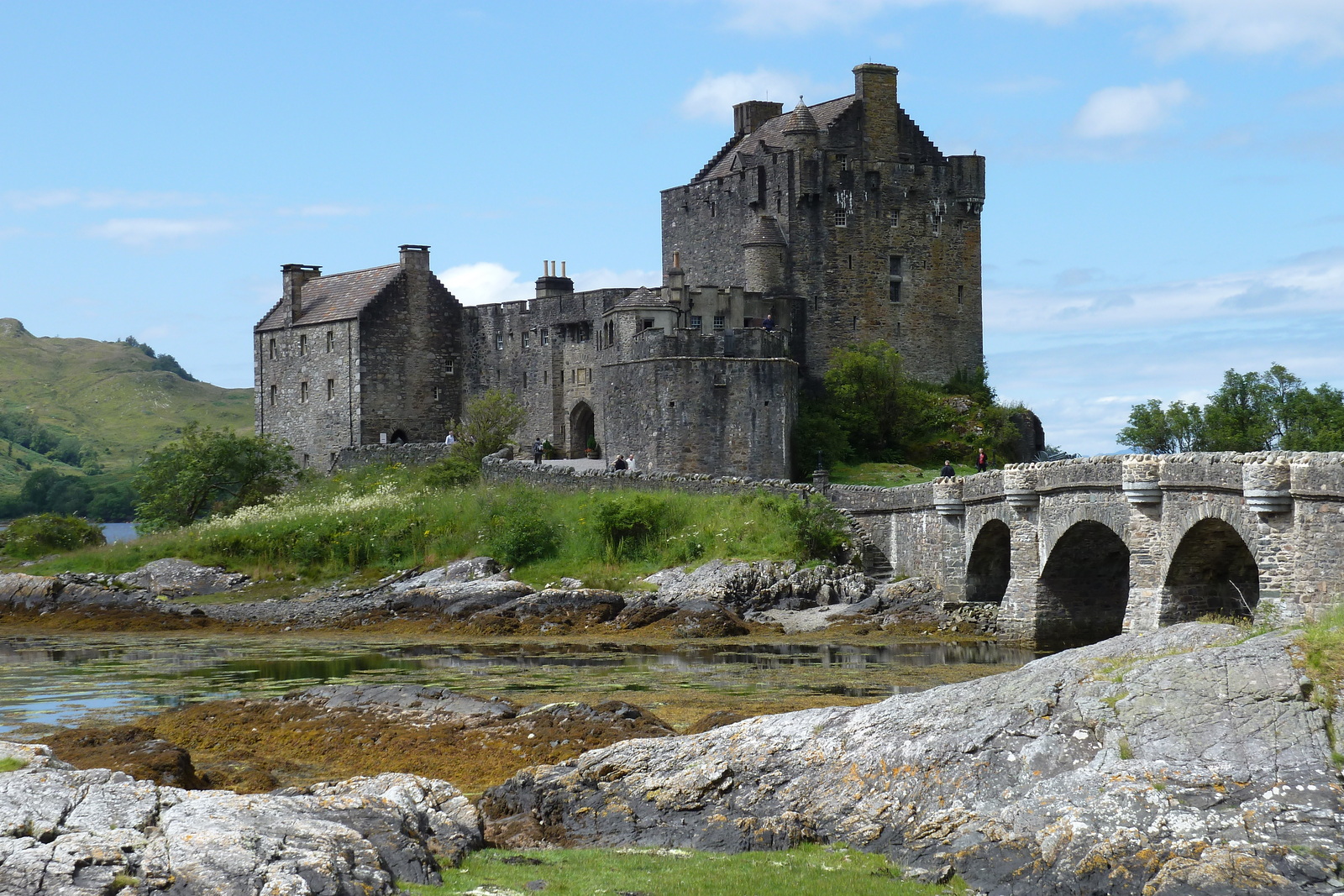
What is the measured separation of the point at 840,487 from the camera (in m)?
44.3

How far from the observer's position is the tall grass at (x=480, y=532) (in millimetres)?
43969

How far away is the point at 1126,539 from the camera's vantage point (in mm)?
30438

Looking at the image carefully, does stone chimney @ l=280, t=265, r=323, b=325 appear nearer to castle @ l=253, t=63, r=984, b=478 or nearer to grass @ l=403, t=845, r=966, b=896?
castle @ l=253, t=63, r=984, b=478

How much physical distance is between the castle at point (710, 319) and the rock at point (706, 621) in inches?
548

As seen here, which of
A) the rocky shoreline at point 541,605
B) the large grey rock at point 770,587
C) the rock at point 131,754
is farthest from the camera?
the large grey rock at point 770,587

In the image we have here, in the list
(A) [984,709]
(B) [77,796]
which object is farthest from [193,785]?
(A) [984,709]

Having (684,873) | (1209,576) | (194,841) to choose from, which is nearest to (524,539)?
(1209,576)

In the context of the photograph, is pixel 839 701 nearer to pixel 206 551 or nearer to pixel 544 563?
pixel 544 563

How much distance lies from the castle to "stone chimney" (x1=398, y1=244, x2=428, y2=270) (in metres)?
0.07

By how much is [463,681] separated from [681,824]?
14440 millimetres

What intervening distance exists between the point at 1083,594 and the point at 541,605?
13.4 m

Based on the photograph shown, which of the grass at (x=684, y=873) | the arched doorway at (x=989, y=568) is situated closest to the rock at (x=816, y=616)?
the arched doorway at (x=989, y=568)

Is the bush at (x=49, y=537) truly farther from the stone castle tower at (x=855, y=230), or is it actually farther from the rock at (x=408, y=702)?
the rock at (x=408, y=702)

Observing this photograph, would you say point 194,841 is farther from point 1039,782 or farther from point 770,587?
point 770,587
